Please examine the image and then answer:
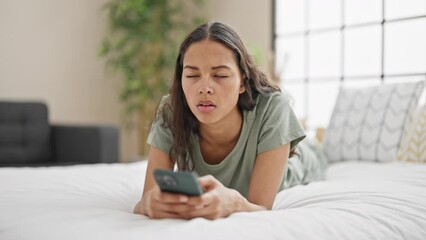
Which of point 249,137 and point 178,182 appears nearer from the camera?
point 178,182

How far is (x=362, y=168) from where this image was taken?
7.75ft

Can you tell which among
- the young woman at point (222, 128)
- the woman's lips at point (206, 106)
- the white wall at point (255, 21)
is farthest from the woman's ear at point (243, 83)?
the white wall at point (255, 21)

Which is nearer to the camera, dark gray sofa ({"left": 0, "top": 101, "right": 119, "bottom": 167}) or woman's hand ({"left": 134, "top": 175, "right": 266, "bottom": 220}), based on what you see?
woman's hand ({"left": 134, "top": 175, "right": 266, "bottom": 220})

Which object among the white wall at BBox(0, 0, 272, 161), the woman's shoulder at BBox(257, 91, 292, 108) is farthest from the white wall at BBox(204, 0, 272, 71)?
the woman's shoulder at BBox(257, 91, 292, 108)

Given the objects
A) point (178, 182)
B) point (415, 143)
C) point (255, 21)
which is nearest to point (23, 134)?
point (255, 21)

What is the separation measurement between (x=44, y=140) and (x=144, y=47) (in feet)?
5.23

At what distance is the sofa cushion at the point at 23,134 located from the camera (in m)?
3.53

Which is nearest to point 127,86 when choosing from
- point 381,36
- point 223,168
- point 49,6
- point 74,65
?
point 74,65

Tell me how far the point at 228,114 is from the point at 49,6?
3.65 m

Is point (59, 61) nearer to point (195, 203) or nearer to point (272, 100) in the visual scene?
point (272, 100)

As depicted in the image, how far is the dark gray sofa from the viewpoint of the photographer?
3.39 m

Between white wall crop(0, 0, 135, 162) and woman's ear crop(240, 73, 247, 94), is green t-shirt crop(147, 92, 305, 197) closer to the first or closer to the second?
woman's ear crop(240, 73, 247, 94)

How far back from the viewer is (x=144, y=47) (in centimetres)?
493

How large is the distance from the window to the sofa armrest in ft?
4.43
